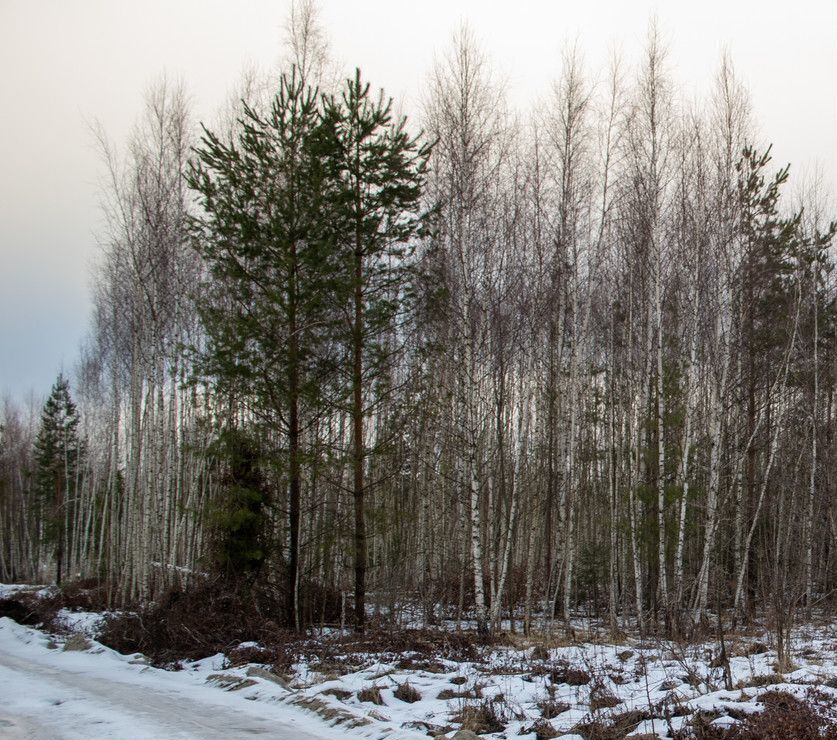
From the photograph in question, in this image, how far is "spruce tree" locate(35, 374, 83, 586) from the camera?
34719 millimetres

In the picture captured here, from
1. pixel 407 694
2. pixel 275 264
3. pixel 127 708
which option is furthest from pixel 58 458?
pixel 407 694

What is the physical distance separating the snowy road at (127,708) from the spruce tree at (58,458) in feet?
90.5

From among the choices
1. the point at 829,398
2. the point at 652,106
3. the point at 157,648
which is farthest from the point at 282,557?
the point at 829,398

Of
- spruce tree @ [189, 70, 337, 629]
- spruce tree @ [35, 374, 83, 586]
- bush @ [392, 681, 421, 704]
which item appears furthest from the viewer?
spruce tree @ [35, 374, 83, 586]

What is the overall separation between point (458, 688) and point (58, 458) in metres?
34.6

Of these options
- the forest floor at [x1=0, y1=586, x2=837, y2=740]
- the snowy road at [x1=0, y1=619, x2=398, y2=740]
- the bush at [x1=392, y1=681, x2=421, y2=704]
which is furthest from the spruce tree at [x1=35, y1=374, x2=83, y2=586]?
the bush at [x1=392, y1=681, x2=421, y2=704]

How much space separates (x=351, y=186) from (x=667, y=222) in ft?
24.6

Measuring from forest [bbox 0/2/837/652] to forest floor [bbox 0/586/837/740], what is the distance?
104 cm

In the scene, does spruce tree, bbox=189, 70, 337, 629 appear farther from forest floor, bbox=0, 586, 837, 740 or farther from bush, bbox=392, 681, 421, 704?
bush, bbox=392, 681, 421, 704

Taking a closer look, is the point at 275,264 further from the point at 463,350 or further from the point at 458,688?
the point at 458,688

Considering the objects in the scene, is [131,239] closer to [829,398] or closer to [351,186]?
[351,186]

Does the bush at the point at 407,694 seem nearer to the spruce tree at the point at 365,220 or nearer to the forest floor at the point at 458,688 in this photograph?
the forest floor at the point at 458,688

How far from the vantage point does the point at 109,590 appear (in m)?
15.9

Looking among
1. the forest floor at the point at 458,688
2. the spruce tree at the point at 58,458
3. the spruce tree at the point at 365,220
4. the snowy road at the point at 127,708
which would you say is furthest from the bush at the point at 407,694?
the spruce tree at the point at 58,458
